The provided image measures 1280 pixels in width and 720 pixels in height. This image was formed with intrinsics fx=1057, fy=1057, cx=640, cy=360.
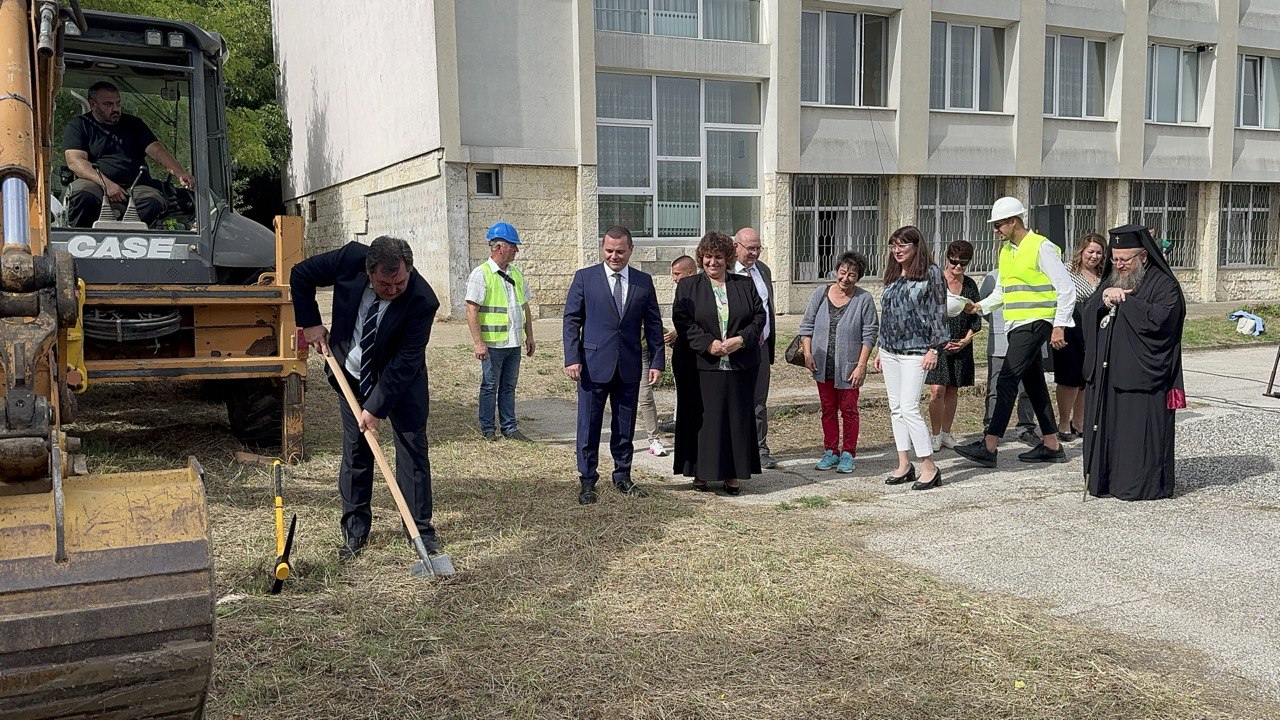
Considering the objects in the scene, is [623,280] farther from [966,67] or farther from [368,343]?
[966,67]

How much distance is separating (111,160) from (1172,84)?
25378 mm

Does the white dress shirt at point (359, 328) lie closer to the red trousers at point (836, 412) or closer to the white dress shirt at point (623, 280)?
the white dress shirt at point (623, 280)

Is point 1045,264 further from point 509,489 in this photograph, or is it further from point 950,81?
point 950,81

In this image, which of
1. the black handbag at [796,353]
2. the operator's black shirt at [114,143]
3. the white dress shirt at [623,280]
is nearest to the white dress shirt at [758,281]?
the black handbag at [796,353]

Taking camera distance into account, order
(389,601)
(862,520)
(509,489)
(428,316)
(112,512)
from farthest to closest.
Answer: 1. (509,489)
2. (862,520)
3. (428,316)
4. (389,601)
5. (112,512)

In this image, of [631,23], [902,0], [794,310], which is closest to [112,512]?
[631,23]

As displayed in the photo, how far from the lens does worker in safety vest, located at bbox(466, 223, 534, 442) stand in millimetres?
9328

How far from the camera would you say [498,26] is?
18391mm

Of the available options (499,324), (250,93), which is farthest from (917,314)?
(250,93)

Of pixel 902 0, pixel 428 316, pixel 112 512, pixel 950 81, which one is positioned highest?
pixel 902 0

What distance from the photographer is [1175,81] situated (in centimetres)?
2592

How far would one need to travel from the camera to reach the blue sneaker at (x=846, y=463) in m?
8.35

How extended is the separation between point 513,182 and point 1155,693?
1595cm

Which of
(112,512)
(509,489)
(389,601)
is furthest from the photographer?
(509,489)
